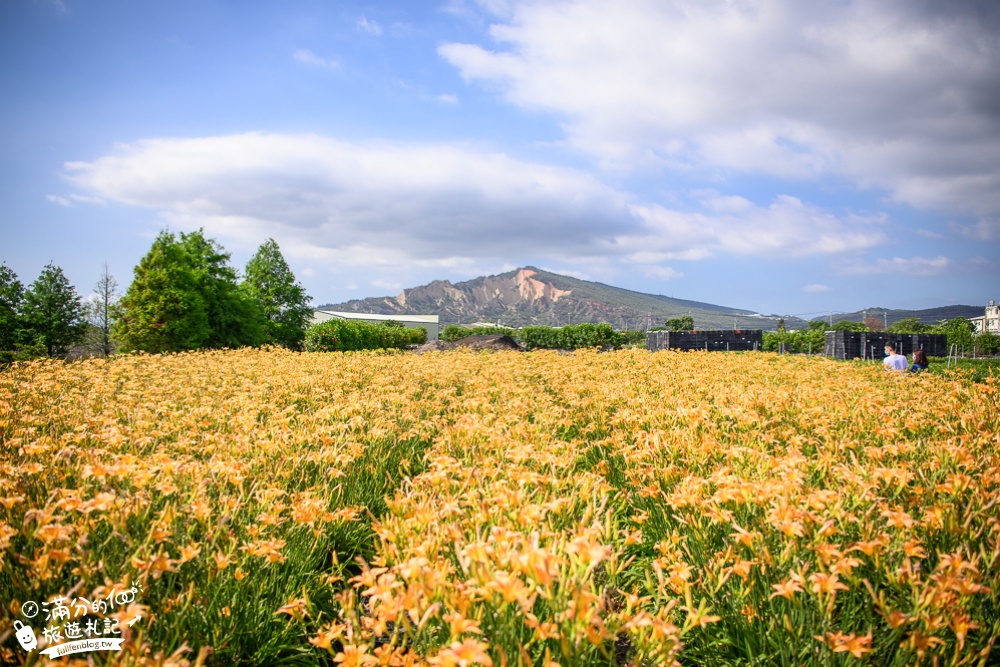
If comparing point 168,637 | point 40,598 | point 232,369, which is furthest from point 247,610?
point 232,369

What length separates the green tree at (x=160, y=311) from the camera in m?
17.2

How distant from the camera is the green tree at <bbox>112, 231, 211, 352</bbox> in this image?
1722cm

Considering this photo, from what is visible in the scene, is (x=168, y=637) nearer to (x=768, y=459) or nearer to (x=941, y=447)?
(x=768, y=459)

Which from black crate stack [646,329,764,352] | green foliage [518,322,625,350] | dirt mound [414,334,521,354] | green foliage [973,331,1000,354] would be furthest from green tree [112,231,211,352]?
green foliage [973,331,1000,354]

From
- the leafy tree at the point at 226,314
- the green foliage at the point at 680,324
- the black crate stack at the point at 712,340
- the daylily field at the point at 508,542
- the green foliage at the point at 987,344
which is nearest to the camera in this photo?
the daylily field at the point at 508,542

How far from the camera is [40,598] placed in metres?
2.03

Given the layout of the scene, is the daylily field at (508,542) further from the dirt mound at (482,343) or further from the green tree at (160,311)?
the dirt mound at (482,343)

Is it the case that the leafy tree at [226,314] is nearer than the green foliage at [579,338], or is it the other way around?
the leafy tree at [226,314]

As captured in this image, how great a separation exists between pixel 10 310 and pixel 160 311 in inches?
248

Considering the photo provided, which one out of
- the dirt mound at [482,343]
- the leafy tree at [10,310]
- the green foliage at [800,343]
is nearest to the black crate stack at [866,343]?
the green foliage at [800,343]

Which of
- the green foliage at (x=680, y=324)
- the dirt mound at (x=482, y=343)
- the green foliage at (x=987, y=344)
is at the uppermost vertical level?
the green foliage at (x=680, y=324)

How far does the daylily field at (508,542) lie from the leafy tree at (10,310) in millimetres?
18053

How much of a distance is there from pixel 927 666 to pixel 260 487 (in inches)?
124

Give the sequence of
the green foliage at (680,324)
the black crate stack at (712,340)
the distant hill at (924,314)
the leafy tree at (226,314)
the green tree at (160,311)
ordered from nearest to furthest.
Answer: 1. the green tree at (160,311)
2. the leafy tree at (226,314)
3. the black crate stack at (712,340)
4. the distant hill at (924,314)
5. the green foliage at (680,324)
